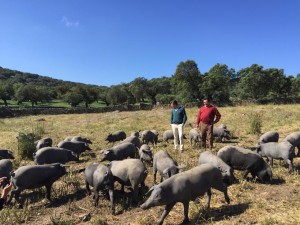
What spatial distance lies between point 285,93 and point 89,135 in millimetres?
62144

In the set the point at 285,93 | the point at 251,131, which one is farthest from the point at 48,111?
the point at 285,93

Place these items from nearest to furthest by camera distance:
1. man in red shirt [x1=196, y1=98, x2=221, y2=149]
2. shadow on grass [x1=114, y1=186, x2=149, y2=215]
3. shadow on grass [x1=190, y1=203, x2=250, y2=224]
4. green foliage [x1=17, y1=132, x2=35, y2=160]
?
shadow on grass [x1=190, y1=203, x2=250, y2=224] < shadow on grass [x1=114, y1=186, x2=149, y2=215] < man in red shirt [x1=196, y1=98, x2=221, y2=149] < green foliage [x1=17, y1=132, x2=35, y2=160]

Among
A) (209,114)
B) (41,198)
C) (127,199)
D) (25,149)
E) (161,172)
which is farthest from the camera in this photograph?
(25,149)

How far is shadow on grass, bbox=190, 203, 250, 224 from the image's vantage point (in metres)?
7.47

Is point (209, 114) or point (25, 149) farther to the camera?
point (25, 149)

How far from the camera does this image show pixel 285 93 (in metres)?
74.3

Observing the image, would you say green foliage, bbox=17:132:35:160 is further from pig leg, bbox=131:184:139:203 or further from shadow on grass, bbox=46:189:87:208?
pig leg, bbox=131:184:139:203

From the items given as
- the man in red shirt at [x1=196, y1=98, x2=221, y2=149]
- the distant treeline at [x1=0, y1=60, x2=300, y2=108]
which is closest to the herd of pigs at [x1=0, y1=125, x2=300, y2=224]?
the man in red shirt at [x1=196, y1=98, x2=221, y2=149]

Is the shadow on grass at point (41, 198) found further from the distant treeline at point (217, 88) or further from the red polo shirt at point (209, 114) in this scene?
the distant treeline at point (217, 88)

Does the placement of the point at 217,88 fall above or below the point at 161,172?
above

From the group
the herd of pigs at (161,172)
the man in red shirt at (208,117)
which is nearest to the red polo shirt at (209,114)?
the man in red shirt at (208,117)

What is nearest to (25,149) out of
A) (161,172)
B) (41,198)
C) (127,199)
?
(41,198)

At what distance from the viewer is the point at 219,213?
7848 mm

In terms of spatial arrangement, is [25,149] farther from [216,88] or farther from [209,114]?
[216,88]
